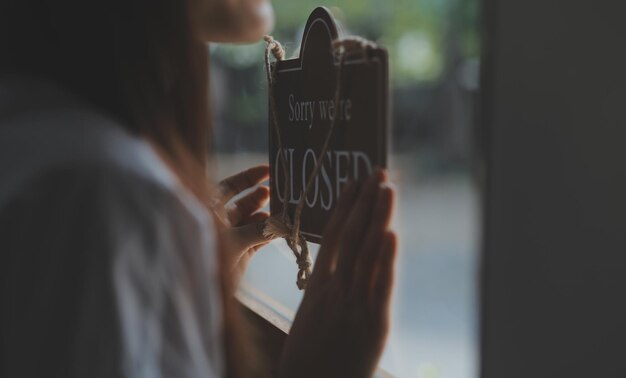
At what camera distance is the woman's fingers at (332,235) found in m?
0.47

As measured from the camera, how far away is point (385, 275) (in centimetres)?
45

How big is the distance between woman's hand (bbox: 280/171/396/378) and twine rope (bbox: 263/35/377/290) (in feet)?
0.16

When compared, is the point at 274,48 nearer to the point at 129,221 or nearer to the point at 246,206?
the point at 246,206

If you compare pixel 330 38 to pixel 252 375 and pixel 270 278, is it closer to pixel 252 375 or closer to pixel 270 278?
pixel 252 375

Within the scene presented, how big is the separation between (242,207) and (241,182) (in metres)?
0.02

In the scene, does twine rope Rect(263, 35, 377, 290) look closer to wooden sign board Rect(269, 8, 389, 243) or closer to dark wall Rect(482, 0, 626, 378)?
wooden sign board Rect(269, 8, 389, 243)

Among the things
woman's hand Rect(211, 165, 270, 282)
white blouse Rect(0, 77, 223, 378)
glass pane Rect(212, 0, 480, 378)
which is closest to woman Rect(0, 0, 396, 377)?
white blouse Rect(0, 77, 223, 378)

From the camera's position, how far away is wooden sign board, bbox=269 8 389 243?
0.45 metres

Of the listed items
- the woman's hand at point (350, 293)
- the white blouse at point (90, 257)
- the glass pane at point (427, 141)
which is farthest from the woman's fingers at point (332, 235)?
the glass pane at point (427, 141)

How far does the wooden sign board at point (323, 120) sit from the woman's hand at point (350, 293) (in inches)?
1.1

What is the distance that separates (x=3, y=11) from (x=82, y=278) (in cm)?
18

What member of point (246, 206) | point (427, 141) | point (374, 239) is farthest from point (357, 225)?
point (427, 141)

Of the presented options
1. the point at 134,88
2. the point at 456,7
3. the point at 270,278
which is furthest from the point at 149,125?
the point at 456,7

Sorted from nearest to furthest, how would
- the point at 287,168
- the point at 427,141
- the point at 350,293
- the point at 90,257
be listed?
the point at 90,257 < the point at 350,293 < the point at 287,168 < the point at 427,141
